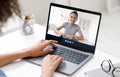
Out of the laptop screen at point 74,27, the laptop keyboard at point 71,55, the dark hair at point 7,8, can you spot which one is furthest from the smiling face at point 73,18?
the dark hair at point 7,8

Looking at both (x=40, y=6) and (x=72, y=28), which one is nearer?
(x=72, y=28)

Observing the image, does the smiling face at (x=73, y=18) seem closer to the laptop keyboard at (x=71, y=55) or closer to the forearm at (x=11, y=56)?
the laptop keyboard at (x=71, y=55)

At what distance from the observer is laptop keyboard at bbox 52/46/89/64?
124cm

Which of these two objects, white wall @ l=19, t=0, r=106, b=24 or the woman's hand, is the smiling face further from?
white wall @ l=19, t=0, r=106, b=24

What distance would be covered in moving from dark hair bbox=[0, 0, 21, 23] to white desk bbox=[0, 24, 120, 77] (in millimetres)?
414

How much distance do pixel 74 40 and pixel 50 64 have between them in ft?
0.74

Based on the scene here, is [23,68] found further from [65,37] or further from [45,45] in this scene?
[65,37]

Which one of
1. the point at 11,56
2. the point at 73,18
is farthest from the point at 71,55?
the point at 11,56

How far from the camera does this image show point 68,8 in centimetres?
131

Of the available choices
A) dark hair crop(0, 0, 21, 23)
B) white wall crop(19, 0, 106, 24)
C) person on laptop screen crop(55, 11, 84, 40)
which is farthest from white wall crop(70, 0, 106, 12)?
dark hair crop(0, 0, 21, 23)

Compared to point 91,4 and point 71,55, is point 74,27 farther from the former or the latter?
point 91,4

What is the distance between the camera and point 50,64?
118 cm

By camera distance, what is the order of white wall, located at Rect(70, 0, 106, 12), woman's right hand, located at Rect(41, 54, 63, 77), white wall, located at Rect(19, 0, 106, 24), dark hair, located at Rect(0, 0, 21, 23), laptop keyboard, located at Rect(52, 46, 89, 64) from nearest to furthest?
dark hair, located at Rect(0, 0, 21, 23), woman's right hand, located at Rect(41, 54, 63, 77), laptop keyboard, located at Rect(52, 46, 89, 64), white wall, located at Rect(19, 0, 106, 24), white wall, located at Rect(70, 0, 106, 12)

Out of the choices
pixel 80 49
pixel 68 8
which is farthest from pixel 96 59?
pixel 68 8
